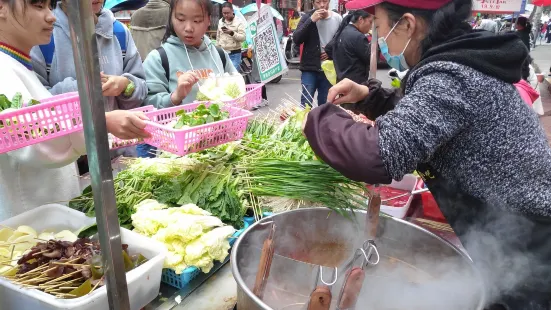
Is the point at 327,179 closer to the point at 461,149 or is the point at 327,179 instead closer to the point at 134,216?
the point at 461,149

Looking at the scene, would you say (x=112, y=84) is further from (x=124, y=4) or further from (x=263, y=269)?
(x=124, y=4)

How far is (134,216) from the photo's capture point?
1.90 meters

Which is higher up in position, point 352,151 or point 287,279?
point 352,151

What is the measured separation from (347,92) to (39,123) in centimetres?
131

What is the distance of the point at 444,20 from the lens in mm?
1448

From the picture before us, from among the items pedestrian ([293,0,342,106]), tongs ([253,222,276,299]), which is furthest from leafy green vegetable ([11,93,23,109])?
pedestrian ([293,0,342,106])

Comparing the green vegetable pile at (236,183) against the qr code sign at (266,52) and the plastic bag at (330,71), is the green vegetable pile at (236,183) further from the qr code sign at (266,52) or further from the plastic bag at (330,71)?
the plastic bag at (330,71)

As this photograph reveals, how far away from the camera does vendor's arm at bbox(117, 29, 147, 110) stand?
2781 mm

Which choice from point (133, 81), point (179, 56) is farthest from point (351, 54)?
point (133, 81)

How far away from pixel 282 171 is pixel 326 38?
5313mm

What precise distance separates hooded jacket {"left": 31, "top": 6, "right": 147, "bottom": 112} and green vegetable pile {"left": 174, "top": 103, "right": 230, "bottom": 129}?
0.74 metres

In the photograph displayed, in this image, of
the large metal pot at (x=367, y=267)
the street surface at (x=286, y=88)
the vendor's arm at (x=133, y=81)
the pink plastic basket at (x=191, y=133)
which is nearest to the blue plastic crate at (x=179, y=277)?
the large metal pot at (x=367, y=267)

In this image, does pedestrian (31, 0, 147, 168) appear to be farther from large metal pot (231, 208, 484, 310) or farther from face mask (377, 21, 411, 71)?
face mask (377, 21, 411, 71)

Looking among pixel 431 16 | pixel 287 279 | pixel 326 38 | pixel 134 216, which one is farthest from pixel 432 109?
pixel 326 38
